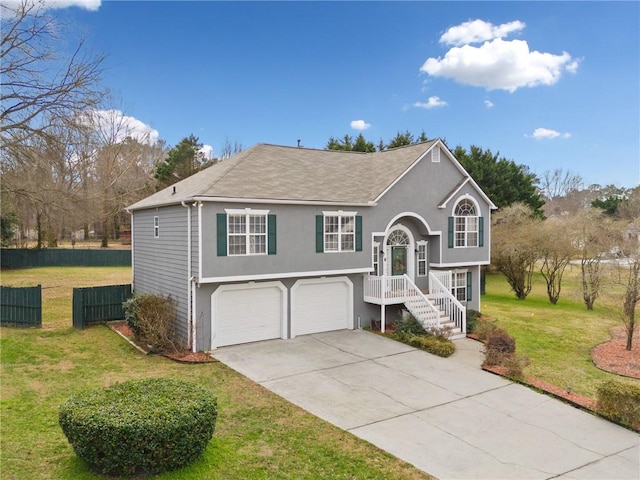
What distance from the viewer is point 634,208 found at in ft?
120

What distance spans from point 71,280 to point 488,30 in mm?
27274

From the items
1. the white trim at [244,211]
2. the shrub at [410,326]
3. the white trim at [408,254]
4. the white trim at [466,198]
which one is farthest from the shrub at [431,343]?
the white trim at [244,211]

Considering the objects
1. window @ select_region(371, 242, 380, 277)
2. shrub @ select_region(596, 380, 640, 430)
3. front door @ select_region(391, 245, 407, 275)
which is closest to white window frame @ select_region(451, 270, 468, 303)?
front door @ select_region(391, 245, 407, 275)

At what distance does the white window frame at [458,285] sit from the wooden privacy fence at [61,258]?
28464 millimetres

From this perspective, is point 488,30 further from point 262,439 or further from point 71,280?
point 71,280

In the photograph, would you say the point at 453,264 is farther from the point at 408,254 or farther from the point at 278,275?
the point at 278,275

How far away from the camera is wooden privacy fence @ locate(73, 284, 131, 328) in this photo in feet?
54.0

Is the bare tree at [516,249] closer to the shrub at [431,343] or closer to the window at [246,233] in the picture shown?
the shrub at [431,343]

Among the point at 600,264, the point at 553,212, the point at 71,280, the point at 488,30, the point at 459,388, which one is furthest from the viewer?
the point at 553,212

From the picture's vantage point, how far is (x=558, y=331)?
1912cm

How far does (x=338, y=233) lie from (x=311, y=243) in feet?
4.10

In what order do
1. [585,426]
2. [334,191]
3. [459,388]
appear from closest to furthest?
[585,426] → [459,388] → [334,191]

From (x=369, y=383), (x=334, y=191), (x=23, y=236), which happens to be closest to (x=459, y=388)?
(x=369, y=383)

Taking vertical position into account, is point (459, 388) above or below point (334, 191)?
Result: below
